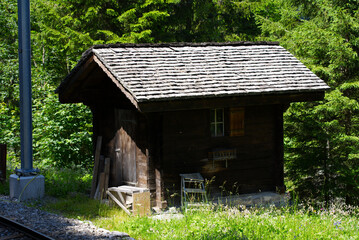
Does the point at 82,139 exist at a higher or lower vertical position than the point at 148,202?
higher

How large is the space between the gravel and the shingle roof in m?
2.71

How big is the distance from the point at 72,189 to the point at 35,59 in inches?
523

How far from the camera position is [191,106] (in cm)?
1006

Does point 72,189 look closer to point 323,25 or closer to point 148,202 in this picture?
point 148,202

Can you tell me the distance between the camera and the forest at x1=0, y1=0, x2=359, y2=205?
1395 cm

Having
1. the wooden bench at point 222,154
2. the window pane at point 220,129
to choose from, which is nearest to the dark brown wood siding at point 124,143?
the wooden bench at point 222,154

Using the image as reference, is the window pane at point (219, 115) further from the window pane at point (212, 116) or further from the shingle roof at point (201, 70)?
the shingle roof at point (201, 70)

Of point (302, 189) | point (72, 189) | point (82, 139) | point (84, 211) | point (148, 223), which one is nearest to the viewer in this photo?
point (148, 223)

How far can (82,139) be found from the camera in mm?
16766

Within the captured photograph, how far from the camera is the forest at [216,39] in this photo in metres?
13.9

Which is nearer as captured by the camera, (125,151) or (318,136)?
(125,151)

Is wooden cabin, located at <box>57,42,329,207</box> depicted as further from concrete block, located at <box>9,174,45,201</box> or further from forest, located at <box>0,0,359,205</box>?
forest, located at <box>0,0,359,205</box>

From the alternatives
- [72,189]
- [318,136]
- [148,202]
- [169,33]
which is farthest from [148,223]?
[169,33]

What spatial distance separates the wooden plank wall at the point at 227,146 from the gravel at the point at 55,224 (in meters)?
2.52
